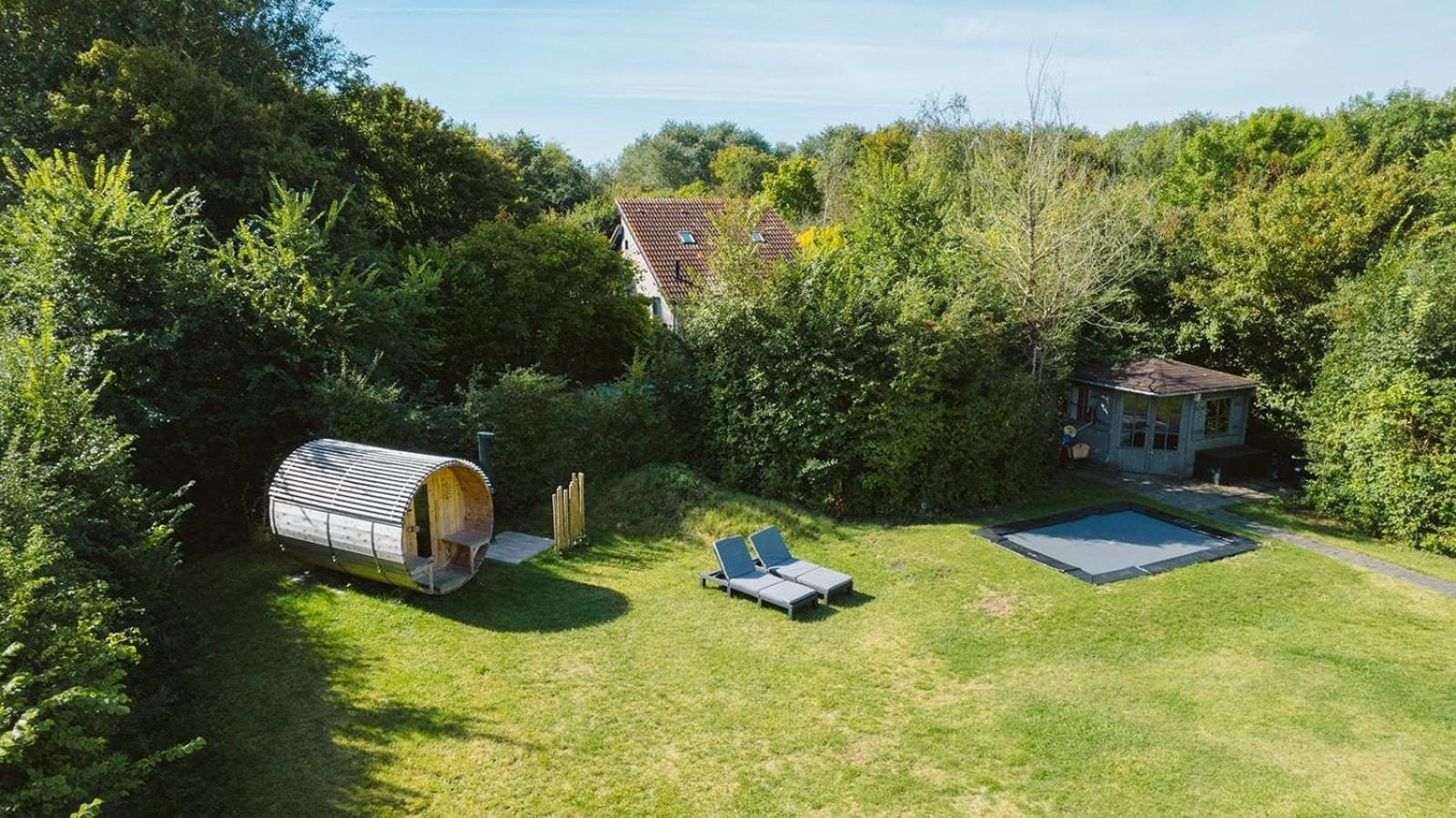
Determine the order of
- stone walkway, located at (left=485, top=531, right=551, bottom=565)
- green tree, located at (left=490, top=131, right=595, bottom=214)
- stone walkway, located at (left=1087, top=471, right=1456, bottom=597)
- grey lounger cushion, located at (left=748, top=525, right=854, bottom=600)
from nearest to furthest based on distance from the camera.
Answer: grey lounger cushion, located at (left=748, top=525, right=854, bottom=600)
stone walkway, located at (left=485, top=531, right=551, bottom=565)
stone walkway, located at (left=1087, top=471, right=1456, bottom=597)
green tree, located at (left=490, top=131, right=595, bottom=214)

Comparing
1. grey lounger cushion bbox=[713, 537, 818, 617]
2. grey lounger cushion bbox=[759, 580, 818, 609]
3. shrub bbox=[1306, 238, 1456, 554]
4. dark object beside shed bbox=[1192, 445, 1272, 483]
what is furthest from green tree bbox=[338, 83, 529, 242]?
shrub bbox=[1306, 238, 1456, 554]

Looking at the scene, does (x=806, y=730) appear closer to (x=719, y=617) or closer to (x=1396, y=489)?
(x=719, y=617)

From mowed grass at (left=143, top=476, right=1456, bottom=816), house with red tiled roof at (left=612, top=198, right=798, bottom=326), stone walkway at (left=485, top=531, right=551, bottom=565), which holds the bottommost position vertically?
mowed grass at (left=143, top=476, right=1456, bottom=816)

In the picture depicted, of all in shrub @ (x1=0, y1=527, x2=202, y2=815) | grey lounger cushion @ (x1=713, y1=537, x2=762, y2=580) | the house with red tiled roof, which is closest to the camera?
shrub @ (x1=0, y1=527, x2=202, y2=815)

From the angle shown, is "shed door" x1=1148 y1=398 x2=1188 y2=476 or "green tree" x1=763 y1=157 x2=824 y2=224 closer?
"shed door" x1=1148 y1=398 x2=1188 y2=476

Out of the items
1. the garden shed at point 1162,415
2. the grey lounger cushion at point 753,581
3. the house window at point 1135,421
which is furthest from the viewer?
the house window at point 1135,421

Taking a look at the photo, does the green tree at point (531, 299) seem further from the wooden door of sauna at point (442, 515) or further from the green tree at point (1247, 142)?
the green tree at point (1247, 142)

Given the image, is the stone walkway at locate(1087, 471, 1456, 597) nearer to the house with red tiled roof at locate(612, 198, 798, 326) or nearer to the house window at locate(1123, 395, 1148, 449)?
the house window at locate(1123, 395, 1148, 449)

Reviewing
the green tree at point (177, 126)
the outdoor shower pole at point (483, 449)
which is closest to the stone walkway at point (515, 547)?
the outdoor shower pole at point (483, 449)
